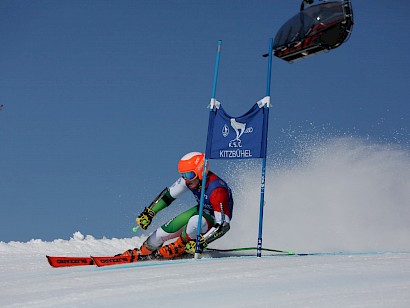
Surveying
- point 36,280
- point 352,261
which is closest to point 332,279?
point 352,261

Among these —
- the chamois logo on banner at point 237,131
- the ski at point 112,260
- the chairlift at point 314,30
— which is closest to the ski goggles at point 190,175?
the chamois logo on banner at point 237,131

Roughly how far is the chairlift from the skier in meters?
1.96

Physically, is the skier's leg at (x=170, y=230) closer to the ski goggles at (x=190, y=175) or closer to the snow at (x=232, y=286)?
the ski goggles at (x=190, y=175)

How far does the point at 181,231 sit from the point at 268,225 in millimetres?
3569

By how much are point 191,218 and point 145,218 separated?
36.2 inches

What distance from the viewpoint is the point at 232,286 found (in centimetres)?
459

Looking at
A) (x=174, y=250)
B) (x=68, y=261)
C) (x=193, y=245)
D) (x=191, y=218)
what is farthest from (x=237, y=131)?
(x=68, y=261)

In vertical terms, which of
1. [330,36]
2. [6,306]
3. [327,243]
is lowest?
[6,306]

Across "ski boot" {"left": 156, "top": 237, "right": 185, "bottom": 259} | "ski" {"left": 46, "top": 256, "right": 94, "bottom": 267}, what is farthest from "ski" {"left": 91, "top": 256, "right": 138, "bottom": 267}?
"ski boot" {"left": 156, "top": 237, "right": 185, "bottom": 259}

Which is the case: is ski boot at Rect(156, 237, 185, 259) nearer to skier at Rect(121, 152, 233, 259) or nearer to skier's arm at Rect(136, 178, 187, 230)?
skier at Rect(121, 152, 233, 259)

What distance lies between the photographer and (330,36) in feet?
23.9

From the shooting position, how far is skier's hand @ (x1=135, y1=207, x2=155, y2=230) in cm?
847

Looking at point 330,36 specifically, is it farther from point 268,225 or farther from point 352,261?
point 268,225

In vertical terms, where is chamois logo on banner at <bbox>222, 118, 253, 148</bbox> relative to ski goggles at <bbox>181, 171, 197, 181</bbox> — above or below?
above
